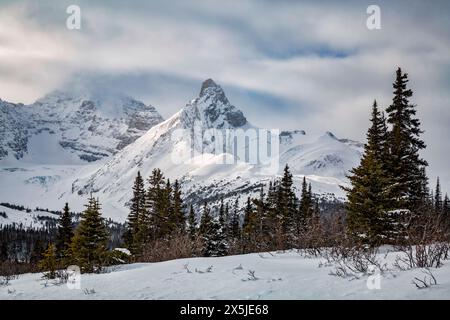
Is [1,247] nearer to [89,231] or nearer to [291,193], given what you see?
[291,193]

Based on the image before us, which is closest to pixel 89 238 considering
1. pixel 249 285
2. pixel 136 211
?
pixel 249 285

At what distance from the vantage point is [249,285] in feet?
26.8

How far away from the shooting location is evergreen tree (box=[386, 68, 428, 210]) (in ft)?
80.8

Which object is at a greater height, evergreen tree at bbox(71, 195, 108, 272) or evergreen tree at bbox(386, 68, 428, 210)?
evergreen tree at bbox(386, 68, 428, 210)

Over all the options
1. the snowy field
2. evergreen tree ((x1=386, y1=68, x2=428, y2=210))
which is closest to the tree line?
evergreen tree ((x1=386, y1=68, x2=428, y2=210))

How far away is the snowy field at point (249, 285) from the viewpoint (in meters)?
6.91

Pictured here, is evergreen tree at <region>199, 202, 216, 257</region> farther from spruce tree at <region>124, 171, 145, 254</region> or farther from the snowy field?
the snowy field

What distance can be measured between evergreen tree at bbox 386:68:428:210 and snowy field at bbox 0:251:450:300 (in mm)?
15008

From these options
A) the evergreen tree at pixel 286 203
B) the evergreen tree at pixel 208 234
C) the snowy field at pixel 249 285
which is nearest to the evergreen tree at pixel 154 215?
the evergreen tree at pixel 208 234

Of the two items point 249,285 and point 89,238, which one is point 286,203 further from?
point 249,285

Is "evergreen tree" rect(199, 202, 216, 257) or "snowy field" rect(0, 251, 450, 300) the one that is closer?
"snowy field" rect(0, 251, 450, 300)

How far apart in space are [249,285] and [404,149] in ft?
67.2
